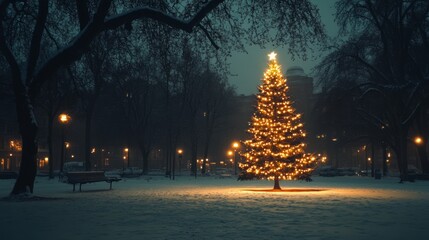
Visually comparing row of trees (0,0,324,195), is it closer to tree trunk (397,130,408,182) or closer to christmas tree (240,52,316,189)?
christmas tree (240,52,316,189)

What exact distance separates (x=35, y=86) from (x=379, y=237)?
15.1m

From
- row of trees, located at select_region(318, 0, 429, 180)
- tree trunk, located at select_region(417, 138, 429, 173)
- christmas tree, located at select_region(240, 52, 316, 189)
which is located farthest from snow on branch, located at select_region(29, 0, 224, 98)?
tree trunk, located at select_region(417, 138, 429, 173)

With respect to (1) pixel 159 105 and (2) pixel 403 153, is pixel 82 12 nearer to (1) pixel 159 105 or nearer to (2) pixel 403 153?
(2) pixel 403 153

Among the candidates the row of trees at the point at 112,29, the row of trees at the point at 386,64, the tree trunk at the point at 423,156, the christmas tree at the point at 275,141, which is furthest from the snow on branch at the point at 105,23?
the tree trunk at the point at 423,156

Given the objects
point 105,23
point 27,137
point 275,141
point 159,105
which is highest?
point 159,105

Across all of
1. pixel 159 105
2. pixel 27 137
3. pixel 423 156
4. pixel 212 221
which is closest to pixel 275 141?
pixel 27 137

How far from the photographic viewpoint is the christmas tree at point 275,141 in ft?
100

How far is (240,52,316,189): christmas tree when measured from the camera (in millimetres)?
30484

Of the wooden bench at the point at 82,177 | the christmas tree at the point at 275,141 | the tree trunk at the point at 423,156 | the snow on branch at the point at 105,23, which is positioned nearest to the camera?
the snow on branch at the point at 105,23

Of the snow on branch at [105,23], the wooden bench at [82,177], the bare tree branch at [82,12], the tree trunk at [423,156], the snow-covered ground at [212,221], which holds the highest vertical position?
the bare tree branch at [82,12]

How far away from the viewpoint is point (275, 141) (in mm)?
30625

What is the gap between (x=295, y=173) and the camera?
3048cm

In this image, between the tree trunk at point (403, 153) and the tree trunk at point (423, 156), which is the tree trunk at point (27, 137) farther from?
the tree trunk at point (423, 156)

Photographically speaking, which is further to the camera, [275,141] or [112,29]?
[275,141]
